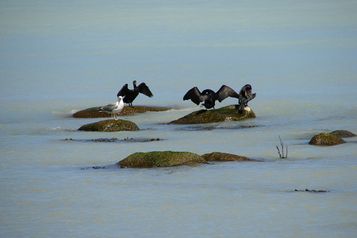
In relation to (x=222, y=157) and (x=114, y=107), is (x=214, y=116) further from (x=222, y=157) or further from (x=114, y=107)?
(x=222, y=157)

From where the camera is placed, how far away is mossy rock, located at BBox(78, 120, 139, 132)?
21688 millimetres

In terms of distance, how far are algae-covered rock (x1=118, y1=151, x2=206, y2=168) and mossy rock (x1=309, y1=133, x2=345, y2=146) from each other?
9.08 feet

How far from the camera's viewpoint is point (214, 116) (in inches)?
907

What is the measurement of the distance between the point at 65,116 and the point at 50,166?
7484 millimetres

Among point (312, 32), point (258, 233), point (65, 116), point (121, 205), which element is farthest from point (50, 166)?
point (312, 32)

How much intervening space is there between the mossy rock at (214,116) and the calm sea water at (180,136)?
0.50 m

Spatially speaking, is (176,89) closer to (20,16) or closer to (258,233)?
(258,233)

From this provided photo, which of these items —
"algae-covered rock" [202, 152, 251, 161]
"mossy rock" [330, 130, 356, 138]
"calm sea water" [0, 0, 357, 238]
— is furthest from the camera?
"mossy rock" [330, 130, 356, 138]

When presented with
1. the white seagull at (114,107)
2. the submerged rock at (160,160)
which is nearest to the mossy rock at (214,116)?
the white seagull at (114,107)

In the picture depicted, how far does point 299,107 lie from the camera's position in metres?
25.1

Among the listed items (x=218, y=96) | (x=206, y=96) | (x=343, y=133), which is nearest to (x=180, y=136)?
(x=343, y=133)

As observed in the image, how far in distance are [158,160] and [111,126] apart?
5.16 meters

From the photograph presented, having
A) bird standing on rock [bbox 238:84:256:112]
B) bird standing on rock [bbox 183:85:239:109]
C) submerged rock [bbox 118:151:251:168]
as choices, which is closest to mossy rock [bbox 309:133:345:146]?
submerged rock [bbox 118:151:251:168]

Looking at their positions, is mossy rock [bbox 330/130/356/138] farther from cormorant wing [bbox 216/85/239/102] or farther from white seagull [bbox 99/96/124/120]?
white seagull [bbox 99/96/124/120]
